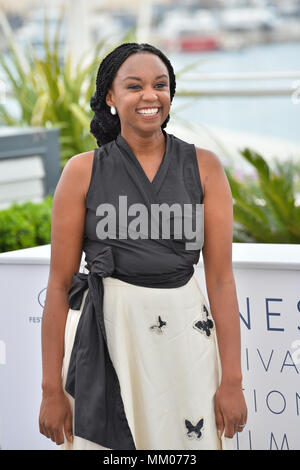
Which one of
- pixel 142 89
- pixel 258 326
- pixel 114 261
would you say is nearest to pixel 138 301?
pixel 114 261

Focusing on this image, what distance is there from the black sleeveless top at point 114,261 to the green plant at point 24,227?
237cm

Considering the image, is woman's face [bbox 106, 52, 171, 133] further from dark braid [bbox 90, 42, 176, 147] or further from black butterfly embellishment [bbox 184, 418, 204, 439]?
black butterfly embellishment [bbox 184, 418, 204, 439]

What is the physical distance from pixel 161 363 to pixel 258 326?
679 millimetres

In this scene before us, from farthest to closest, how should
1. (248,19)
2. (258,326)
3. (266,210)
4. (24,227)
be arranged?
(248,19), (266,210), (24,227), (258,326)

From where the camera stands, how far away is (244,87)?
236 inches

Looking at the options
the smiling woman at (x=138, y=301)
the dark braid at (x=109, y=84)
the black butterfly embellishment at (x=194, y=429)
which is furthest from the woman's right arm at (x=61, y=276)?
the black butterfly embellishment at (x=194, y=429)

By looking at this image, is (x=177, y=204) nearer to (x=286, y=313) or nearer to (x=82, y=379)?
(x=82, y=379)

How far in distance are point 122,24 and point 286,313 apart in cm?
3335

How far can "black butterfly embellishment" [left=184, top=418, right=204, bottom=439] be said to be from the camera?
2057mm

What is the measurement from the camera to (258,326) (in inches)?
104

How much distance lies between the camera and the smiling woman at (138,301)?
2.00 metres

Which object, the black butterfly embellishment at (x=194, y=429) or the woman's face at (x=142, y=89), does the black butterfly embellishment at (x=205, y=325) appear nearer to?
the black butterfly embellishment at (x=194, y=429)

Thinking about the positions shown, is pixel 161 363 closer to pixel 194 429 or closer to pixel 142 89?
pixel 194 429

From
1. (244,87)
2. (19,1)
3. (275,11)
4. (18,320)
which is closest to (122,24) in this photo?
(19,1)
